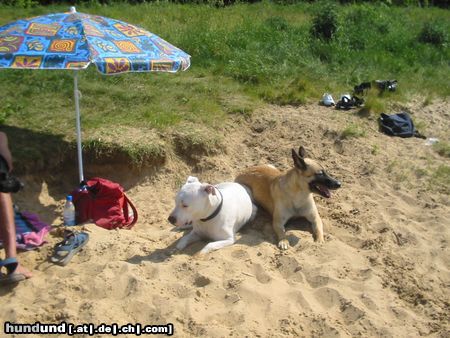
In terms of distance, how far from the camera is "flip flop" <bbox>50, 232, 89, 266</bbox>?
16.0ft

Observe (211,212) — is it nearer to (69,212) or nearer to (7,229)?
(69,212)

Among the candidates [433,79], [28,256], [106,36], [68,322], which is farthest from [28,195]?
[433,79]

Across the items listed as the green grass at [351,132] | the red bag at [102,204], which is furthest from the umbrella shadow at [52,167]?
the green grass at [351,132]

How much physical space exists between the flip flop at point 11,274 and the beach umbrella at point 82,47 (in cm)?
171

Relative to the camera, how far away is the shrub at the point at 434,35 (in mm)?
12156

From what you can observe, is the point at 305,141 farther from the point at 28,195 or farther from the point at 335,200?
the point at 28,195

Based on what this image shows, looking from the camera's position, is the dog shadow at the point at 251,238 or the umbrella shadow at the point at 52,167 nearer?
the dog shadow at the point at 251,238

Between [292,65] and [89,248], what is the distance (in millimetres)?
5877

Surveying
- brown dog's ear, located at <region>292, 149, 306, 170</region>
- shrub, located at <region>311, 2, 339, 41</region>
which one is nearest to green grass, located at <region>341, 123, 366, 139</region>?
brown dog's ear, located at <region>292, 149, 306, 170</region>

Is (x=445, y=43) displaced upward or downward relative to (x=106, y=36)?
downward

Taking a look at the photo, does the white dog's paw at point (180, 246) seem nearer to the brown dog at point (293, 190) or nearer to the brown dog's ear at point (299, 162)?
the brown dog at point (293, 190)

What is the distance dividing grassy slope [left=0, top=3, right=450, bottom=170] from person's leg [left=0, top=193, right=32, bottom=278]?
1.84 m

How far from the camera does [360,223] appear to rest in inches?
230

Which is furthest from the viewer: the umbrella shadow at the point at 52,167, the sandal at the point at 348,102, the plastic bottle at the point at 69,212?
the sandal at the point at 348,102
